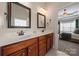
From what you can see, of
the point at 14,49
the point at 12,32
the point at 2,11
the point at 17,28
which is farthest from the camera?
the point at 17,28

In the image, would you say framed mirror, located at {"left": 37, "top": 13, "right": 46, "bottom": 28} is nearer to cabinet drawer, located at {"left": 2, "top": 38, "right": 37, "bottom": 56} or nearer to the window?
the window

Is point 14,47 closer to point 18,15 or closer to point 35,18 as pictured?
point 18,15

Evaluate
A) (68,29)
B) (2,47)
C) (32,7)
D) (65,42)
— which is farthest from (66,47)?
(2,47)

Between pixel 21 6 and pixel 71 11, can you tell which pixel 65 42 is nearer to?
pixel 71 11

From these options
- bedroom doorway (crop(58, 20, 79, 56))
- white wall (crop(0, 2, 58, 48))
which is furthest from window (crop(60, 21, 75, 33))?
white wall (crop(0, 2, 58, 48))

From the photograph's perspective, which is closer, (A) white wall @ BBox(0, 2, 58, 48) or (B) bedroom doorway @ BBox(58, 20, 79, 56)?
(A) white wall @ BBox(0, 2, 58, 48)

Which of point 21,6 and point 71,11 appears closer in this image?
point 21,6

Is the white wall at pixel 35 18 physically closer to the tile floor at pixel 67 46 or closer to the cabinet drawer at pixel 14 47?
the tile floor at pixel 67 46

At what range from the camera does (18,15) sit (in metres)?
2.08

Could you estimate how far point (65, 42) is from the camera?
10.9 ft

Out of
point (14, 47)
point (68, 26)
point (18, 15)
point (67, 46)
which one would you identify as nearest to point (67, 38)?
point (67, 46)

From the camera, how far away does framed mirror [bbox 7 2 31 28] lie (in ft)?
5.99

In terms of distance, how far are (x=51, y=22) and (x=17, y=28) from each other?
1493 millimetres

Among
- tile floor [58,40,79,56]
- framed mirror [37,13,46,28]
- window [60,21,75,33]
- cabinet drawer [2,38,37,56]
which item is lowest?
tile floor [58,40,79,56]
